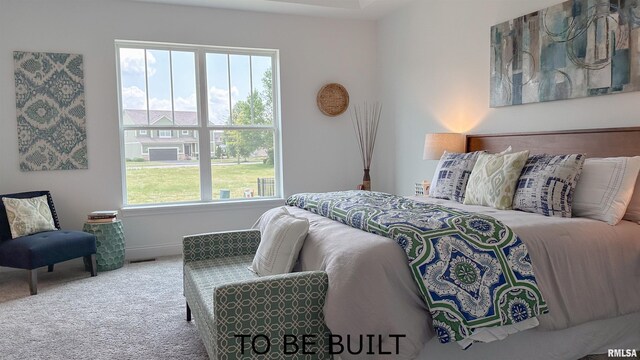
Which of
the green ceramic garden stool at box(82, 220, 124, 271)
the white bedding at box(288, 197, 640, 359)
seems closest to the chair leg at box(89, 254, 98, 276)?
the green ceramic garden stool at box(82, 220, 124, 271)

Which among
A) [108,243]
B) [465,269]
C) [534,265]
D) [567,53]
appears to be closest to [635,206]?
[534,265]

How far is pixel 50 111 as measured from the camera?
14.0ft

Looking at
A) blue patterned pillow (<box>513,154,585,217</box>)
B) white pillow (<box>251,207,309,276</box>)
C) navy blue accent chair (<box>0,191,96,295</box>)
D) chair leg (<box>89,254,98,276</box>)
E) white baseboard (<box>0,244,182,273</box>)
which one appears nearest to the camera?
white pillow (<box>251,207,309,276</box>)

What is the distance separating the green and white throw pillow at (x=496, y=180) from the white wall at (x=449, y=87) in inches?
23.3

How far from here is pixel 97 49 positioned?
14.6 ft

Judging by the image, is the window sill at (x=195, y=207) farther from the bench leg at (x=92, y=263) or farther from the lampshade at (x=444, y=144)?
the lampshade at (x=444, y=144)

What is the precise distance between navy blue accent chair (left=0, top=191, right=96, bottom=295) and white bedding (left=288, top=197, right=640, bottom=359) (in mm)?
2412

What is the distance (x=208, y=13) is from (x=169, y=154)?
160 centimetres

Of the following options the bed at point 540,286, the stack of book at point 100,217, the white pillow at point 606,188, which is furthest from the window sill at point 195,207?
the white pillow at point 606,188

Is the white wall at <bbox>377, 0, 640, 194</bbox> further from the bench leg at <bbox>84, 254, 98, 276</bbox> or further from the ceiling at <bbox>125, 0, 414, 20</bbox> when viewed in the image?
the bench leg at <bbox>84, 254, 98, 276</bbox>

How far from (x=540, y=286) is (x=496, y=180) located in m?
0.97

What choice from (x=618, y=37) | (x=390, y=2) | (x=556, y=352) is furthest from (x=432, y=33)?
(x=556, y=352)

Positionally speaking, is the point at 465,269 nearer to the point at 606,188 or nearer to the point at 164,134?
the point at 606,188

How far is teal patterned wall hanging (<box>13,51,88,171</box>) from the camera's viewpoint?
420 cm
